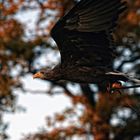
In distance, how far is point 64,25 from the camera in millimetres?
8242

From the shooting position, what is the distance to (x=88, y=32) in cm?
820

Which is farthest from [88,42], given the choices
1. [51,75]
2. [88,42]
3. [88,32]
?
[51,75]

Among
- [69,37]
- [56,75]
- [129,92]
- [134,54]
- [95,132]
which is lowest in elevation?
[95,132]

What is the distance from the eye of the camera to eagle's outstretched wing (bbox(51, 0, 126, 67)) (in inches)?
307

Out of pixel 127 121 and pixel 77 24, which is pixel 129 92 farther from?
pixel 77 24

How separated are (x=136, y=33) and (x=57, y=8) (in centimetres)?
279

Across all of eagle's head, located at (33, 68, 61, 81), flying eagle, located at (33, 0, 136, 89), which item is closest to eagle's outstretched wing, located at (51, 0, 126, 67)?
flying eagle, located at (33, 0, 136, 89)

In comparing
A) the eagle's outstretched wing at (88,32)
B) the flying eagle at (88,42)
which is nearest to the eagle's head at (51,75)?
the flying eagle at (88,42)

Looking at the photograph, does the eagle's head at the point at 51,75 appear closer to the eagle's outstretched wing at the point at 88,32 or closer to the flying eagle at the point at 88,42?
the flying eagle at the point at 88,42

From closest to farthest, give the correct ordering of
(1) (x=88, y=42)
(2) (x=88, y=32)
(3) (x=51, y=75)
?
(2) (x=88, y=32) → (1) (x=88, y=42) → (3) (x=51, y=75)

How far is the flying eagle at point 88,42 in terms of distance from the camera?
7.86 metres

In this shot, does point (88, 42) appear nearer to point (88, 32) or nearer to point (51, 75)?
point (88, 32)

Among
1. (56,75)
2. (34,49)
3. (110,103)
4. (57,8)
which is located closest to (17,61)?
(34,49)

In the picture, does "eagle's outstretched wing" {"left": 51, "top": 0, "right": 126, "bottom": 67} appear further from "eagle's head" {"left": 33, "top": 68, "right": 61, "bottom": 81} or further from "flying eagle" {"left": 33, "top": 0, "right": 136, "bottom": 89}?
"eagle's head" {"left": 33, "top": 68, "right": 61, "bottom": 81}
